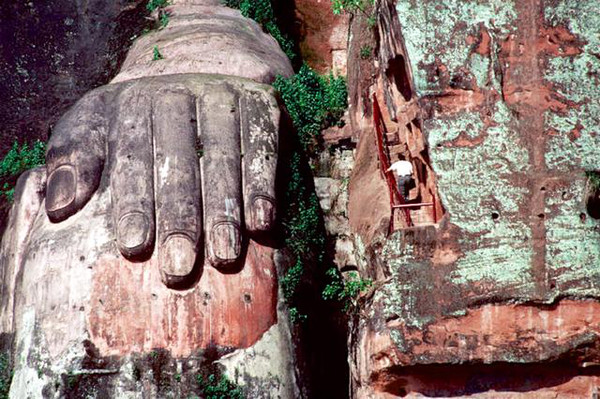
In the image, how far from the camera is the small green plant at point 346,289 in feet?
27.9

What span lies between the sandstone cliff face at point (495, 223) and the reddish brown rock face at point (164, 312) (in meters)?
0.74

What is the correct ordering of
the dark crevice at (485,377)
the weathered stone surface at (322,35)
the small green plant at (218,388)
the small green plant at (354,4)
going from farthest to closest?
the weathered stone surface at (322,35)
the small green plant at (354,4)
the small green plant at (218,388)
the dark crevice at (485,377)

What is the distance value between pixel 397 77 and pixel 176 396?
2.57 metres

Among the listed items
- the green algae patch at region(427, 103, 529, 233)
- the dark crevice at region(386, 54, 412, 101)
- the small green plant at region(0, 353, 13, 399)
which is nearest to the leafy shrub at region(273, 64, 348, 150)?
the dark crevice at region(386, 54, 412, 101)

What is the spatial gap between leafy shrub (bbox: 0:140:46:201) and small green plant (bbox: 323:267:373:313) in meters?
2.43

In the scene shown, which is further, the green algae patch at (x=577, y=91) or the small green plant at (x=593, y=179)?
the green algae patch at (x=577, y=91)

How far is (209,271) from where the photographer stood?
8.27 metres

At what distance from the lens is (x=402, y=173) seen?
834 cm

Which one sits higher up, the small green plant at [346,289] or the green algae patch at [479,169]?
the green algae patch at [479,169]

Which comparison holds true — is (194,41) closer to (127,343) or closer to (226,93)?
(226,93)

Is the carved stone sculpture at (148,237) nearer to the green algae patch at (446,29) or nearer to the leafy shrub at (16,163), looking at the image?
the leafy shrub at (16,163)

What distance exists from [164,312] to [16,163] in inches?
96.5

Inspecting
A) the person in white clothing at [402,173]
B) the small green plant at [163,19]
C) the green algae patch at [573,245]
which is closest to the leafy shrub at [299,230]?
the person in white clothing at [402,173]

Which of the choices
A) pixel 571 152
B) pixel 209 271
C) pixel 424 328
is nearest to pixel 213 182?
pixel 209 271
